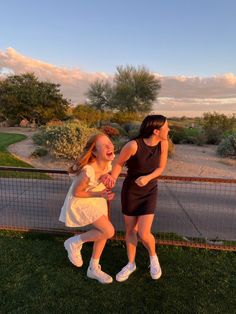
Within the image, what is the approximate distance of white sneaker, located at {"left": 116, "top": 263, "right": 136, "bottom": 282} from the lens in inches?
156

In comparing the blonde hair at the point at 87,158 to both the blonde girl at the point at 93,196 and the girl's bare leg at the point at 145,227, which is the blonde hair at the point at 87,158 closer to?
the blonde girl at the point at 93,196

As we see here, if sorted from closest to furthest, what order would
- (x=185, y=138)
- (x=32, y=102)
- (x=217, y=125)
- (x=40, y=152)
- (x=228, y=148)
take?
1. (x=40, y=152)
2. (x=228, y=148)
3. (x=185, y=138)
4. (x=217, y=125)
5. (x=32, y=102)

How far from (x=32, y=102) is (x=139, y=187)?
32.8 m

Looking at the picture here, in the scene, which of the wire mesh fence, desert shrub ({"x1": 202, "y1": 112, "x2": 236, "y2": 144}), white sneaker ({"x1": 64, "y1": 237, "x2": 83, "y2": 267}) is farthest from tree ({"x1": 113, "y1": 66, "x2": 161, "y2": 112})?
white sneaker ({"x1": 64, "y1": 237, "x2": 83, "y2": 267})

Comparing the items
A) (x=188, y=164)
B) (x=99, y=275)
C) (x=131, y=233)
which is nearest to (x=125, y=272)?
(x=99, y=275)

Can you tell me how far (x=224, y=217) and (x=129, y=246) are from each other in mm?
2862

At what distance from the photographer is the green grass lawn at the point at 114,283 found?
3.50m

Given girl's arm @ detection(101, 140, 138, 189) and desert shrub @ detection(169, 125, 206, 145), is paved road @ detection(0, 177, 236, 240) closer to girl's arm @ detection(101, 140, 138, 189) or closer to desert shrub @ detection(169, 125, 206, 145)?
girl's arm @ detection(101, 140, 138, 189)

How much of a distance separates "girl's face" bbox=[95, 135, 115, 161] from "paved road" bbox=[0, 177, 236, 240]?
2170mm

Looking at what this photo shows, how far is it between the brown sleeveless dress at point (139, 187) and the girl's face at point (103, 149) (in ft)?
0.67

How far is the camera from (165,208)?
6.88 meters

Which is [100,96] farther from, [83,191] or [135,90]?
[83,191]

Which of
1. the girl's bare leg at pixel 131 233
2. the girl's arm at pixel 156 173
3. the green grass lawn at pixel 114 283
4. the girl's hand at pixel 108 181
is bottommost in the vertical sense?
the green grass lawn at pixel 114 283

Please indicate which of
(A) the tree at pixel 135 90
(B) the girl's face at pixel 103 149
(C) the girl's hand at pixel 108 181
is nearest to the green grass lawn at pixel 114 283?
(C) the girl's hand at pixel 108 181
